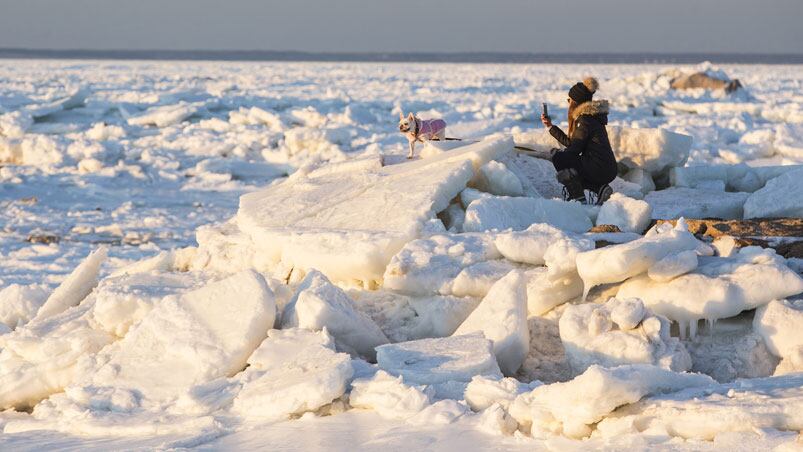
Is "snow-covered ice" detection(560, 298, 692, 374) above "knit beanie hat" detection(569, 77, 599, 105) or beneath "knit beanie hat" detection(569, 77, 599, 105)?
beneath

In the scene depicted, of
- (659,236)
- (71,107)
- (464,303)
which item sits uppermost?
(659,236)

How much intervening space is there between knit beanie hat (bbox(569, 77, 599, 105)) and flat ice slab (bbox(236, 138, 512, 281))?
0.56m

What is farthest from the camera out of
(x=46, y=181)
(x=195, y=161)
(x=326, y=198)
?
(x=195, y=161)

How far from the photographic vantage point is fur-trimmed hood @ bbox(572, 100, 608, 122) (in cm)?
687

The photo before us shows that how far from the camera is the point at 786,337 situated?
4598 millimetres

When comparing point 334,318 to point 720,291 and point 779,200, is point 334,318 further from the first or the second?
point 779,200

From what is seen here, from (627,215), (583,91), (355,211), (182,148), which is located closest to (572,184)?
(583,91)

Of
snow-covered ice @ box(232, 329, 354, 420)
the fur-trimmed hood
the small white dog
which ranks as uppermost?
the fur-trimmed hood

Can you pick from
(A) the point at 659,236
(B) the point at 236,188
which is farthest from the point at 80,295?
(B) the point at 236,188

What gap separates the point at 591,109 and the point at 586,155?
29cm

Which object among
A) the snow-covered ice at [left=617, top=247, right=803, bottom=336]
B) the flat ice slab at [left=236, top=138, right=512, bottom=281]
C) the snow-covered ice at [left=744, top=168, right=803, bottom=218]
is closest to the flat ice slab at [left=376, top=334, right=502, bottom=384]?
the snow-covered ice at [left=617, top=247, right=803, bottom=336]

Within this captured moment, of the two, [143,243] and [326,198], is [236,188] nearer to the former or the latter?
[143,243]

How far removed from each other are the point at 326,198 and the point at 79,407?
2295 millimetres

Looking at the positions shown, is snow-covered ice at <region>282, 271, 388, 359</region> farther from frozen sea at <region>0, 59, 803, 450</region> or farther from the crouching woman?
the crouching woman
